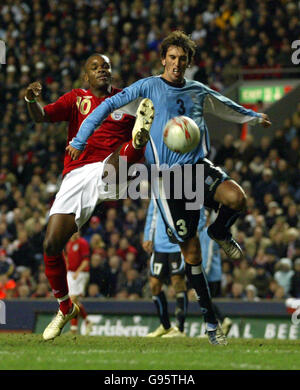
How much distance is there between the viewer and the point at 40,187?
65.2 feet

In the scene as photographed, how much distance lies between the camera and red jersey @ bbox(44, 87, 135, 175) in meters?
9.27

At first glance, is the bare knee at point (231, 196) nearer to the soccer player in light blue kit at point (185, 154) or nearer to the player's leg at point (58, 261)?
the soccer player in light blue kit at point (185, 154)

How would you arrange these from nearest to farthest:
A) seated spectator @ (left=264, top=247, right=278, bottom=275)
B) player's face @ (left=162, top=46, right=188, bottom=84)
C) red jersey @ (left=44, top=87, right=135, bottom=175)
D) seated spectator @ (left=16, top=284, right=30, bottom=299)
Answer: player's face @ (left=162, top=46, right=188, bottom=84), red jersey @ (left=44, top=87, right=135, bottom=175), seated spectator @ (left=264, top=247, right=278, bottom=275), seated spectator @ (left=16, top=284, right=30, bottom=299)

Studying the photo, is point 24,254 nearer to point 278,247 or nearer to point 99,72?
point 278,247

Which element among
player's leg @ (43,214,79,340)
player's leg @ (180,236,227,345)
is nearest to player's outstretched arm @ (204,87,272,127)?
player's leg @ (180,236,227,345)

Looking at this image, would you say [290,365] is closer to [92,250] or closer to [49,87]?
[92,250]

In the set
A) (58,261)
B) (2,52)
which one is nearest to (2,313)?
(58,261)

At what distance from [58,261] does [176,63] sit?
7.37ft

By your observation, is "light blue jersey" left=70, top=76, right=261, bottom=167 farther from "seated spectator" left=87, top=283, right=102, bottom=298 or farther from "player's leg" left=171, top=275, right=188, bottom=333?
"seated spectator" left=87, top=283, right=102, bottom=298

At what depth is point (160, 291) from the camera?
38.7ft

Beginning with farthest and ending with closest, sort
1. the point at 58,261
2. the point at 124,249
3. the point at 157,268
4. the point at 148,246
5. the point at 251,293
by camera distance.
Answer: the point at 124,249 < the point at 251,293 < the point at 148,246 < the point at 157,268 < the point at 58,261

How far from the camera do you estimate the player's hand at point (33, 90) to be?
883cm

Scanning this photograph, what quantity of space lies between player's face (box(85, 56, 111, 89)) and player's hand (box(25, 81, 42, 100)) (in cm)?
74

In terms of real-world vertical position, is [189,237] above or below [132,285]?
above
